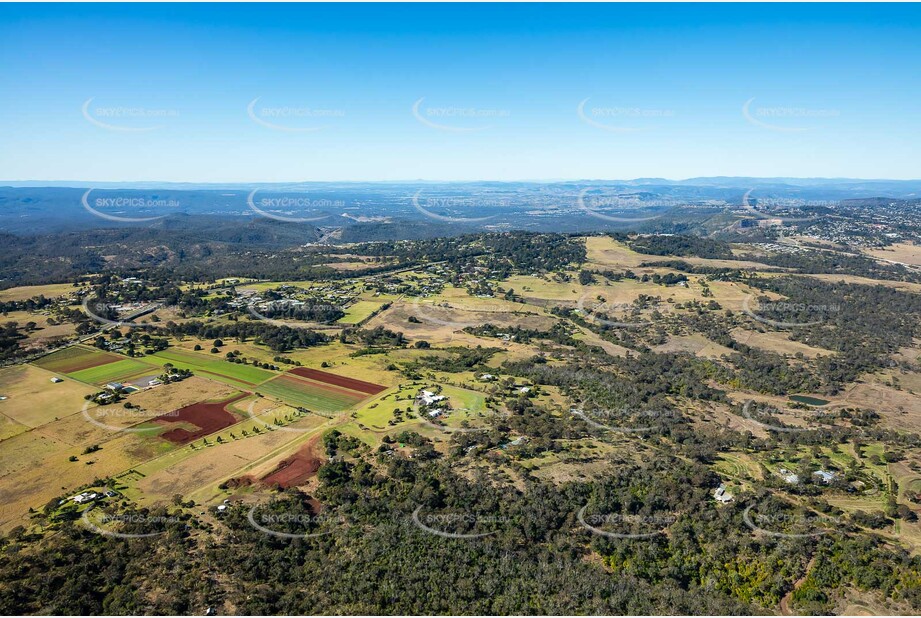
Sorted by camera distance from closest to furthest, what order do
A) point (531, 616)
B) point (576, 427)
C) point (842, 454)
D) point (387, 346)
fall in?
point (531, 616) → point (842, 454) → point (576, 427) → point (387, 346)

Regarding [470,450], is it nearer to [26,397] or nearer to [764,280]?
[26,397]

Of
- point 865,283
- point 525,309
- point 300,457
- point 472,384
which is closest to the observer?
point 300,457

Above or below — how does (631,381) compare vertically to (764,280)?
below

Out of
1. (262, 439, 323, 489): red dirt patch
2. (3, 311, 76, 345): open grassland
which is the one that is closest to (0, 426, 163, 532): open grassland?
(262, 439, 323, 489): red dirt patch

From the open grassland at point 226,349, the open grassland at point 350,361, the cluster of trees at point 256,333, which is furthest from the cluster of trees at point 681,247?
the open grassland at point 226,349

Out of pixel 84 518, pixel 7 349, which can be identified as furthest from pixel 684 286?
pixel 7 349

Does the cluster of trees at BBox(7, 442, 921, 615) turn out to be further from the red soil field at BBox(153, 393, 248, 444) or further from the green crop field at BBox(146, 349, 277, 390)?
the green crop field at BBox(146, 349, 277, 390)
